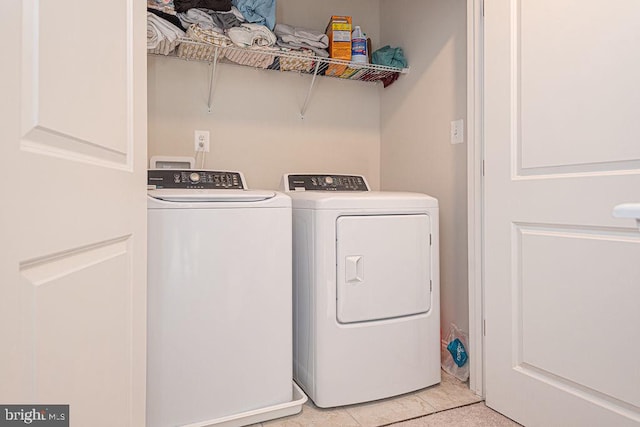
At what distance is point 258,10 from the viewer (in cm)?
205

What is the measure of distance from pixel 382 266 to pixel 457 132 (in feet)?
2.74

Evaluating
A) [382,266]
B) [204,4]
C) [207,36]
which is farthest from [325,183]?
[204,4]

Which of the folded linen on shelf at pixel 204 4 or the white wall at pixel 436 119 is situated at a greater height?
the folded linen on shelf at pixel 204 4

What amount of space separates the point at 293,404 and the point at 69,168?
4.32 feet

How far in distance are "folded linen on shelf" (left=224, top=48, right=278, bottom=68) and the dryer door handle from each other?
3.86ft

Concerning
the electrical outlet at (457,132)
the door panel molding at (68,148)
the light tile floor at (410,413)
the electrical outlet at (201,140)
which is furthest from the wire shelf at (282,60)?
the light tile floor at (410,413)

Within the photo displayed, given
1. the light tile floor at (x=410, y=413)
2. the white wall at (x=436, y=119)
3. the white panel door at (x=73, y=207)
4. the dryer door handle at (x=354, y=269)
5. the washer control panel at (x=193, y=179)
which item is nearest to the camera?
the white panel door at (x=73, y=207)

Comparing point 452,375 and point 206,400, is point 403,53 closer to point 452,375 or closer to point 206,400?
point 452,375

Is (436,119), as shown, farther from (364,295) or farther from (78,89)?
(78,89)

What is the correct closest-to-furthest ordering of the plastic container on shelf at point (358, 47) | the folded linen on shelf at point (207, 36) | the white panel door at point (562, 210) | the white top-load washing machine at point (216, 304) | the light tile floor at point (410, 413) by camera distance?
the white panel door at point (562, 210) → the white top-load washing machine at point (216, 304) → the light tile floor at point (410, 413) → the folded linen on shelf at point (207, 36) → the plastic container on shelf at point (358, 47)

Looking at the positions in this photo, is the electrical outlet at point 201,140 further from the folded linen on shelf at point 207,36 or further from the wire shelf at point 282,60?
the folded linen on shelf at point 207,36

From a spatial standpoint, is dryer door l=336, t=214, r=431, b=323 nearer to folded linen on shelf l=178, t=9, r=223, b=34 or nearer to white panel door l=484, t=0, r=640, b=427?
white panel door l=484, t=0, r=640, b=427

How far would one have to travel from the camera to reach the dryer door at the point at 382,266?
5.39 ft

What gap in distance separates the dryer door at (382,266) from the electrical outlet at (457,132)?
49 centimetres
